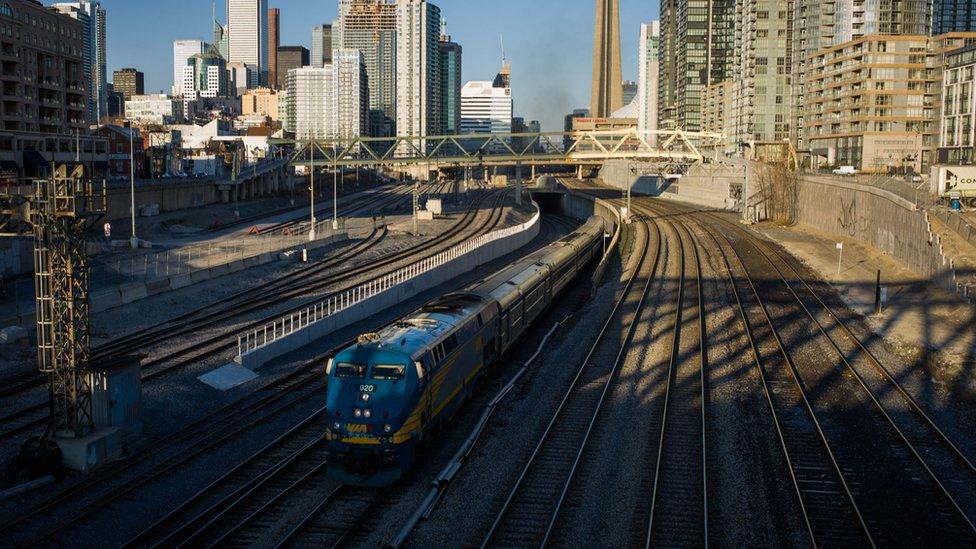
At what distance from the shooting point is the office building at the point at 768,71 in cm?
14938

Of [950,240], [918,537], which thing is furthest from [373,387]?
[950,240]

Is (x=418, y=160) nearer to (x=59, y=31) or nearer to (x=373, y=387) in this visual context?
(x=59, y=31)

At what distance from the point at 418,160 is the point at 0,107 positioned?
129 feet

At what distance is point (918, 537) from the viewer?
1686 cm

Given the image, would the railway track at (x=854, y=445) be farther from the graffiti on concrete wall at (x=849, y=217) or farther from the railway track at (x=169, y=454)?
the graffiti on concrete wall at (x=849, y=217)

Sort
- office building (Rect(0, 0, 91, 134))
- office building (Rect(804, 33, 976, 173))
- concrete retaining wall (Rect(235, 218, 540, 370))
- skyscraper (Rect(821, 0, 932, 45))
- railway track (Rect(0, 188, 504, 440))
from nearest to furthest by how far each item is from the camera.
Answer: railway track (Rect(0, 188, 504, 440)) < concrete retaining wall (Rect(235, 218, 540, 370)) < office building (Rect(0, 0, 91, 134)) < office building (Rect(804, 33, 976, 173)) < skyscraper (Rect(821, 0, 932, 45))

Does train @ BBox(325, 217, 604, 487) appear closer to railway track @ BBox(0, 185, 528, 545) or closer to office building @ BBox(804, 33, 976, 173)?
railway track @ BBox(0, 185, 528, 545)

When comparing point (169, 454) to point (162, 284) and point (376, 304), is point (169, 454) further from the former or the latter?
point (162, 284)

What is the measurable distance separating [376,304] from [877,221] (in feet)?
111

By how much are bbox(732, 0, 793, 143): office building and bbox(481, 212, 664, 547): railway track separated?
4839 inches

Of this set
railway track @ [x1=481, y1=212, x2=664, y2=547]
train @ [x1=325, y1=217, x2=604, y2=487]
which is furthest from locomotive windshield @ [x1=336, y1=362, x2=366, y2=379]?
railway track @ [x1=481, y1=212, x2=664, y2=547]

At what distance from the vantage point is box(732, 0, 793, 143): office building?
14938cm

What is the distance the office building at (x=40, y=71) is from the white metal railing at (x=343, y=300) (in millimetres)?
49110

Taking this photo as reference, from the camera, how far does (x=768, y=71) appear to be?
150250mm
